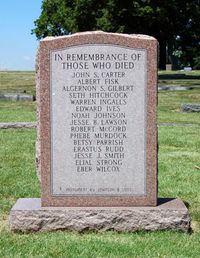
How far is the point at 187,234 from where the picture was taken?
5.33 meters

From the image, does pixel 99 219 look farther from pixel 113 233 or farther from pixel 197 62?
pixel 197 62

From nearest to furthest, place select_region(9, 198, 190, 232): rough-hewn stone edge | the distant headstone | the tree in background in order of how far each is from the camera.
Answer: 1. select_region(9, 198, 190, 232): rough-hewn stone edge
2. the distant headstone
3. the tree in background

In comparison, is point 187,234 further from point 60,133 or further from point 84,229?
point 60,133

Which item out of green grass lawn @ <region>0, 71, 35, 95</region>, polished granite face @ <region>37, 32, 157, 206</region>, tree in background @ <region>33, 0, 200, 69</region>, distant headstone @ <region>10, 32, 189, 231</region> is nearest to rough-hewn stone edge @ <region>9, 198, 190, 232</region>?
distant headstone @ <region>10, 32, 189, 231</region>

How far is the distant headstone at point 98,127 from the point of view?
5461 millimetres

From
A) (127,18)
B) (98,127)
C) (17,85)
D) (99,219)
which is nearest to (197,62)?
(127,18)

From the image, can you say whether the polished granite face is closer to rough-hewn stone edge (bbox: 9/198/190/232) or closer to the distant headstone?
the distant headstone

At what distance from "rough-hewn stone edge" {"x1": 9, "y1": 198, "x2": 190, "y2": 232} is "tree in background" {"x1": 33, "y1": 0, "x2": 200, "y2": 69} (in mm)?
36100

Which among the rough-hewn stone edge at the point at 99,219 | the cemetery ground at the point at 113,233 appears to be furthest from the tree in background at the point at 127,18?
the rough-hewn stone edge at the point at 99,219

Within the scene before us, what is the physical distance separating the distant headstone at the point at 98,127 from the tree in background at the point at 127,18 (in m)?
35.7

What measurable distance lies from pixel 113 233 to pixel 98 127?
1021 mm

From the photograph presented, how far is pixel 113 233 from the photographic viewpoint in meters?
5.35

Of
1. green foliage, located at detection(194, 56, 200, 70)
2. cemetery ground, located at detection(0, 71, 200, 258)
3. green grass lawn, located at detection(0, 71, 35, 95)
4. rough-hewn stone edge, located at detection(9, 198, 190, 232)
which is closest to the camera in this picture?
cemetery ground, located at detection(0, 71, 200, 258)

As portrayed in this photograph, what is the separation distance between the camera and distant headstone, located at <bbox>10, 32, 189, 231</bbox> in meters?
5.46
